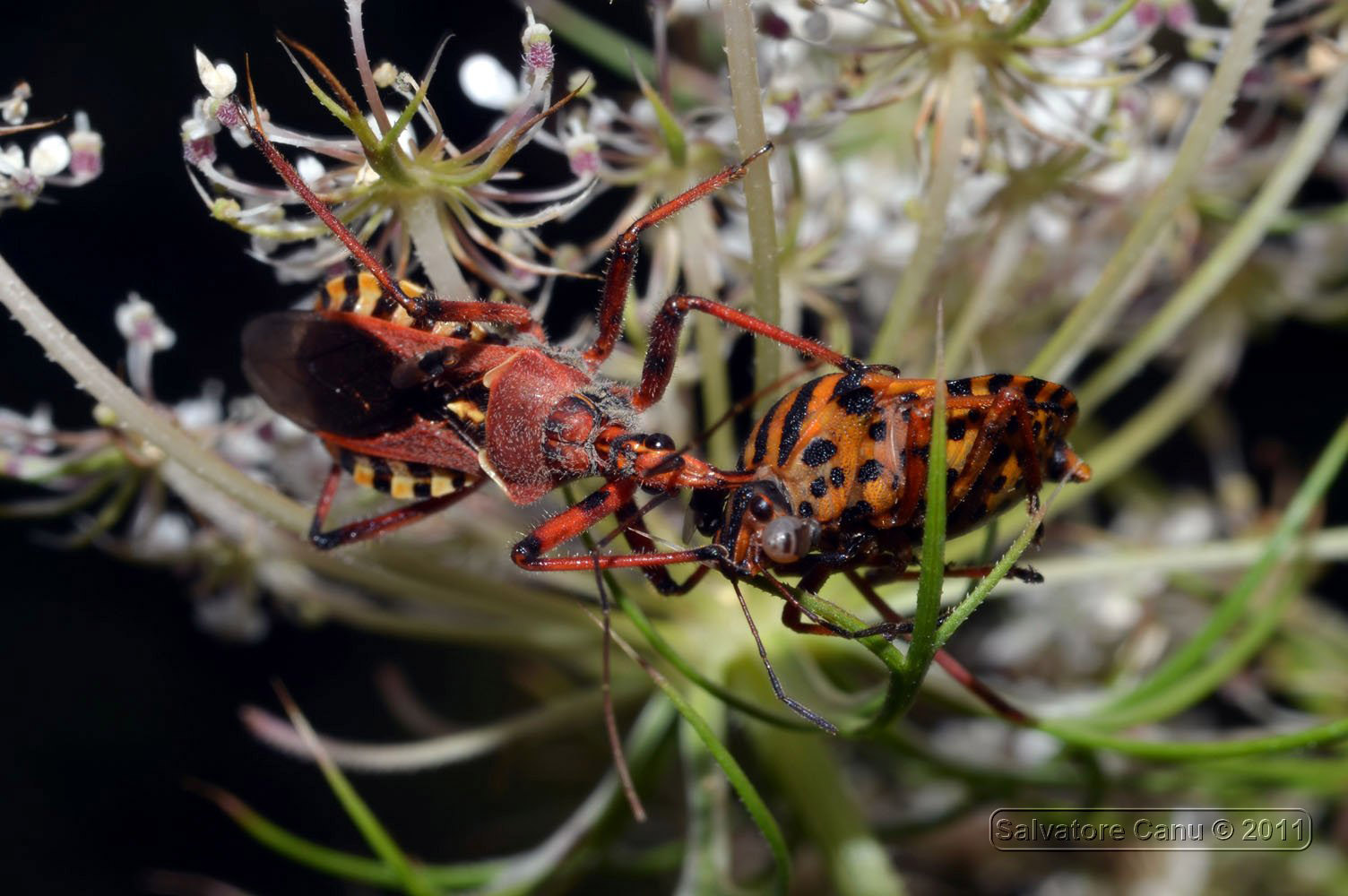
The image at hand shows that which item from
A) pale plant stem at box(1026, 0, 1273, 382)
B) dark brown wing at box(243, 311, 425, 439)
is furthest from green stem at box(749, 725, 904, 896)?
dark brown wing at box(243, 311, 425, 439)

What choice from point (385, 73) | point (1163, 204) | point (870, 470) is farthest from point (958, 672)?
point (385, 73)

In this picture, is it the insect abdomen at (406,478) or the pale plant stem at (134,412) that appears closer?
the pale plant stem at (134,412)

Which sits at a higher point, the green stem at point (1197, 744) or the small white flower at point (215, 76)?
the small white flower at point (215, 76)

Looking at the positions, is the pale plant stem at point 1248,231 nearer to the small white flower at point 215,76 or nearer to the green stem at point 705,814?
the green stem at point 705,814

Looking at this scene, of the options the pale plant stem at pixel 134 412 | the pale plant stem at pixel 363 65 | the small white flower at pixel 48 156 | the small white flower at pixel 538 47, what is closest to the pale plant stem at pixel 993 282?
the small white flower at pixel 538 47

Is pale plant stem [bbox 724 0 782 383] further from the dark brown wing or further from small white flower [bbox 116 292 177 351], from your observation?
small white flower [bbox 116 292 177 351]

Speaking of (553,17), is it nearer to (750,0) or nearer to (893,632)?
(750,0)

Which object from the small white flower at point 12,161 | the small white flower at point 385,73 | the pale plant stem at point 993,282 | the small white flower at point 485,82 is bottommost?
the small white flower at point 12,161

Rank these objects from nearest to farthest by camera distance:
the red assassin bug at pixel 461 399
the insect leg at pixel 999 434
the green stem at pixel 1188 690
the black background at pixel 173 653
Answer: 1. the insect leg at pixel 999 434
2. the red assassin bug at pixel 461 399
3. the green stem at pixel 1188 690
4. the black background at pixel 173 653

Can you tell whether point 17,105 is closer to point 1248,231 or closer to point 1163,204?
point 1163,204
